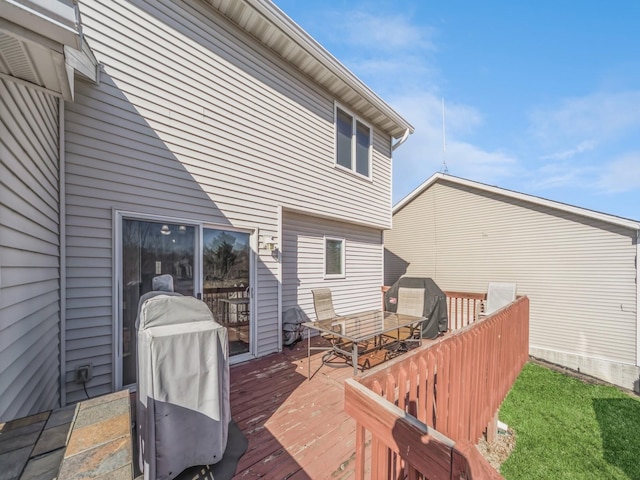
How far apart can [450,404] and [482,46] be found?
37.4 ft

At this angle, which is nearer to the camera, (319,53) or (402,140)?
(319,53)

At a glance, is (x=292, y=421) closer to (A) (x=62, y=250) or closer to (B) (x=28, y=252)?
(B) (x=28, y=252)

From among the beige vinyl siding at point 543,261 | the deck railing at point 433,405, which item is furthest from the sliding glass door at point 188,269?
the beige vinyl siding at point 543,261

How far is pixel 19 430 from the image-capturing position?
1.44 meters

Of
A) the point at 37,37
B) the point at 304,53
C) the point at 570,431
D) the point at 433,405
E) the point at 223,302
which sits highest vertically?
the point at 304,53

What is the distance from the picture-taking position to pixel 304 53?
507cm

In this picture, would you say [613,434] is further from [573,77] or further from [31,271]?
[573,77]

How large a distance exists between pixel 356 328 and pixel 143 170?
3683 mm

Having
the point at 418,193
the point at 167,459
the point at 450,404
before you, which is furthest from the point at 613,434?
the point at 418,193

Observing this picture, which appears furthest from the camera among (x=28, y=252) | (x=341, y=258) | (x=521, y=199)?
(x=521, y=199)

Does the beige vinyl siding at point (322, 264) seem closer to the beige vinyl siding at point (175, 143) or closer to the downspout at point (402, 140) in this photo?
the beige vinyl siding at point (175, 143)

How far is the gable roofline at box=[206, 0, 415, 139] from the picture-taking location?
4.20 m

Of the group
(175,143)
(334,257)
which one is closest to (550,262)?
(334,257)

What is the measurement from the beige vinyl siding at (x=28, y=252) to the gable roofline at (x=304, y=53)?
9.98 feet
